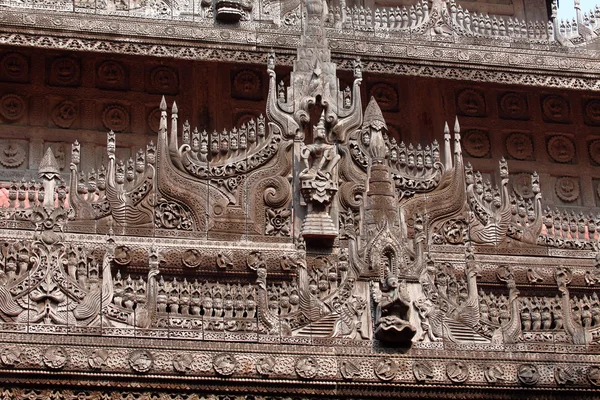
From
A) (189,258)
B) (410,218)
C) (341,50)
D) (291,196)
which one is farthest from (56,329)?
(341,50)

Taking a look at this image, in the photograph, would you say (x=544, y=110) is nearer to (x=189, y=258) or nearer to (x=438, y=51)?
(x=438, y=51)

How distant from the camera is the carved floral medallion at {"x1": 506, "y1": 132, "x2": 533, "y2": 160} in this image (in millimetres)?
26000

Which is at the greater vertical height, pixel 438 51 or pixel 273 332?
pixel 438 51

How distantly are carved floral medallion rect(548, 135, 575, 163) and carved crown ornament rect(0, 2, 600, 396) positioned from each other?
3.09m

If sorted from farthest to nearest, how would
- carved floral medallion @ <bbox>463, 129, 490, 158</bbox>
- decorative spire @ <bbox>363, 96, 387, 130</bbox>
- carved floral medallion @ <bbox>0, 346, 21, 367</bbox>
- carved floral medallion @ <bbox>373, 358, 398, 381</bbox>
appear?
carved floral medallion @ <bbox>463, 129, 490, 158</bbox>, decorative spire @ <bbox>363, 96, 387, 130</bbox>, carved floral medallion @ <bbox>373, 358, 398, 381</bbox>, carved floral medallion @ <bbox>0, 346, 21, 367</bbox>

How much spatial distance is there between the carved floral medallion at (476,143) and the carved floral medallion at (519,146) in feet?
1.18

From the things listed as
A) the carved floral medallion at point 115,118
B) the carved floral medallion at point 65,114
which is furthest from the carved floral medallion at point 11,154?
the carved floral medallion at point 115,118

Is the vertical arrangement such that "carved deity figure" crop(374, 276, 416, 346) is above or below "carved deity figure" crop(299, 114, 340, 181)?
below

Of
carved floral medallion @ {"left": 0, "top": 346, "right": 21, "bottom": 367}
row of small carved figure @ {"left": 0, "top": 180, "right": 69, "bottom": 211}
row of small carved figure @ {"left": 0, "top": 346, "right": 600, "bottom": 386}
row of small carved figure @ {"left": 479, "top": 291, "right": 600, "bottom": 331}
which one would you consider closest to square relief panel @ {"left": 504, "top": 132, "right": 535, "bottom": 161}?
row of small carved figure @ {"left": 479, "top": 291, "right": 600, "bottom": 331}

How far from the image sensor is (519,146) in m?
26.1

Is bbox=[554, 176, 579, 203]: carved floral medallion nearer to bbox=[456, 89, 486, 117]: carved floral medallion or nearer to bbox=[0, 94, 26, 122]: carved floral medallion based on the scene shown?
bbox=[456, 89, 486, 117]: carved floral medallion

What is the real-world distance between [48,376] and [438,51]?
910 cm

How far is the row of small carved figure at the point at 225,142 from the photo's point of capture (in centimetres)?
2202

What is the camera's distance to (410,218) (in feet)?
72.2
